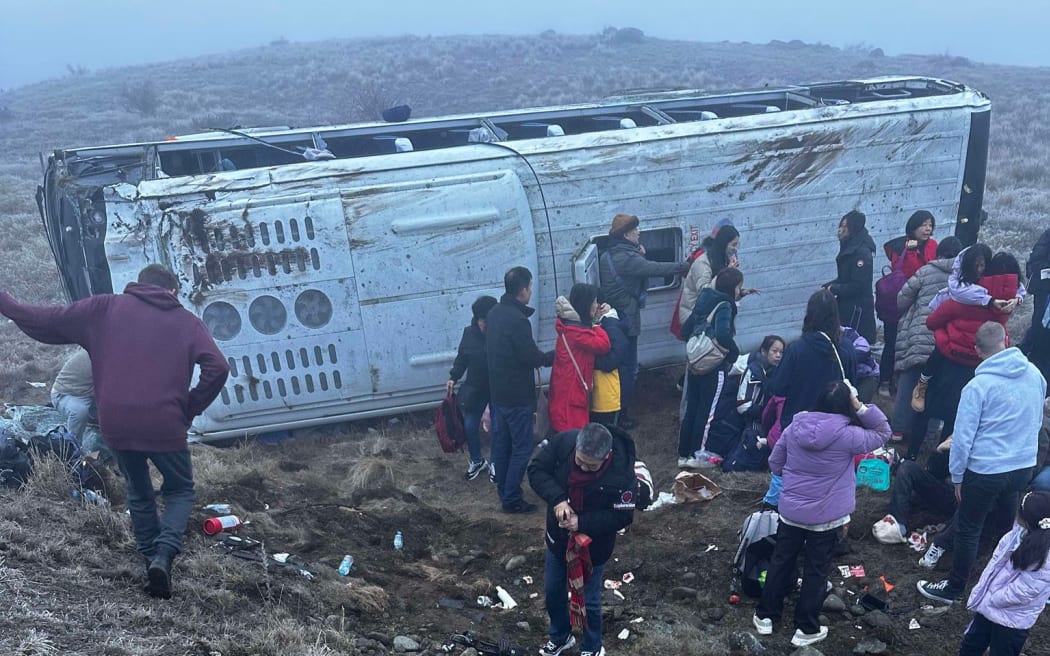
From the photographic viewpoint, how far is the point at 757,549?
5566 mm

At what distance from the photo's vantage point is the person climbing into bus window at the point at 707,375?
6.91 metres

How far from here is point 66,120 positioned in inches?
1134

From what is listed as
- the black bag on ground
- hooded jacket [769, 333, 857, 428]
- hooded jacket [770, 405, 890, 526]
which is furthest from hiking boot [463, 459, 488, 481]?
hooded jacket [770, 405, 890, 526]

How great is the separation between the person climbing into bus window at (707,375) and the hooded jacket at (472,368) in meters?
1.67

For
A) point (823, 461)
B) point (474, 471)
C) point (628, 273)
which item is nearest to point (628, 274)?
point (628, 273)

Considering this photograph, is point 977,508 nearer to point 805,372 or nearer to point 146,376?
point 805,372

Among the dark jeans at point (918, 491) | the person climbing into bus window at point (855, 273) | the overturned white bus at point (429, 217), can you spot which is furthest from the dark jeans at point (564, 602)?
the person climbing into bus window at point (855, 273)

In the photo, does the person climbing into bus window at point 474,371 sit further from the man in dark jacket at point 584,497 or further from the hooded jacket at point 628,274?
the man in dark jacket at point 584,497

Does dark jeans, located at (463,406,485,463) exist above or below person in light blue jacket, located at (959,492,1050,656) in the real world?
below

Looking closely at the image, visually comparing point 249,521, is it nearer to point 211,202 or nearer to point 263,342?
point 263,342

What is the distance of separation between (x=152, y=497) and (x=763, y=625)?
3.59 m

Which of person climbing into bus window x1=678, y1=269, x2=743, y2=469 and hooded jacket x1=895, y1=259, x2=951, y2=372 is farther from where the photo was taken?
person climbing into bus window x1=678, y1=269, x2=743, y2=469

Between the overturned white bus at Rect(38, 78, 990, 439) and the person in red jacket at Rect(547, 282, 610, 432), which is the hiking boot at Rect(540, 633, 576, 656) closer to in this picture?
the person in red jacket at Rect(547, 282, 610, 432)

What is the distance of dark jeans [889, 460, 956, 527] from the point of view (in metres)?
5.96
